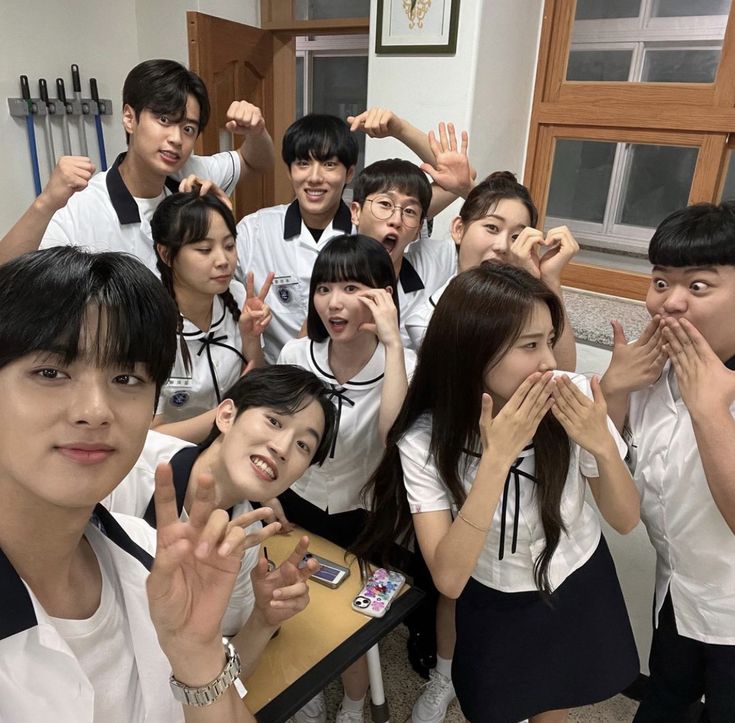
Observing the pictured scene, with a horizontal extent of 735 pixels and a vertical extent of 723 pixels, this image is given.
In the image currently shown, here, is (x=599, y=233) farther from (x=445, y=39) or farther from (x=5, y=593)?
(x=5, y=593)

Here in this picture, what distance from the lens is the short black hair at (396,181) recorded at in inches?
71.7

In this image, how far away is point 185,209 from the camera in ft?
5.36

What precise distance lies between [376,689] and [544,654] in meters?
0.48

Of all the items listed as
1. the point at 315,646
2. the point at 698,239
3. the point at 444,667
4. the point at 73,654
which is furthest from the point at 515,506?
the point at 73,654

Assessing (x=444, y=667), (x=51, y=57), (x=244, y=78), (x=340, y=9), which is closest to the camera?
(x=444, y=667)

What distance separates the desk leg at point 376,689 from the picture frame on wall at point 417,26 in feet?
7.56

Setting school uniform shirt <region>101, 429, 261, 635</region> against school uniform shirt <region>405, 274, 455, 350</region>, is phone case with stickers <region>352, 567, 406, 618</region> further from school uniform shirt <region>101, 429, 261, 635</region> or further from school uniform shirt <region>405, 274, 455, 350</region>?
school uniform shirt <region>405, 274, 455, 350</region>

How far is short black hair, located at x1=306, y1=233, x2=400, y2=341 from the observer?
59.4 inches

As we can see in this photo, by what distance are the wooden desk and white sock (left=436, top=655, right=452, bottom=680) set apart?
638 millimetres

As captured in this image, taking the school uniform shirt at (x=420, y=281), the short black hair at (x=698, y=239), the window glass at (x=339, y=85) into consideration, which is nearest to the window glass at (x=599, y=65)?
the school uniform shirt at (x=420, y=281)

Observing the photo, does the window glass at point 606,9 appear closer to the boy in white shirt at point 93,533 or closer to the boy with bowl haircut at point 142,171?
the boy with bowl haircut at point 142,171

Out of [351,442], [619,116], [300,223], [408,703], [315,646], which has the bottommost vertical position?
[408,703]

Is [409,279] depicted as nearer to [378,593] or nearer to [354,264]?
[354,264]

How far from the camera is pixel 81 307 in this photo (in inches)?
27.0
